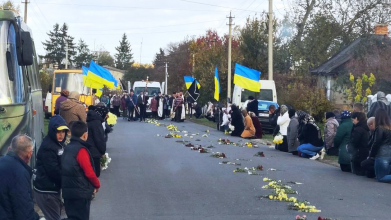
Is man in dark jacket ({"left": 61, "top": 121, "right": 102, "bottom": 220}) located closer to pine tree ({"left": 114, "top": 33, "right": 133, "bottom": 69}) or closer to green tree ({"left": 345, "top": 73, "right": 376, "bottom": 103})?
green tree ({"left": 345, "top": 73, "right": 376, "bottom": 103})

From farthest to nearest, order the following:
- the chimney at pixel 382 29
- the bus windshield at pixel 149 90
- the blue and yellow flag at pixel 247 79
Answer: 1. the bus windshield at pixel 149 90
2. the chimney at pixel 382 29
3. the blue and yellow flag at pixel 247 79

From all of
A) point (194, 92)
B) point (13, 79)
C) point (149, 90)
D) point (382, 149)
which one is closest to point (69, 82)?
point (194, 92)

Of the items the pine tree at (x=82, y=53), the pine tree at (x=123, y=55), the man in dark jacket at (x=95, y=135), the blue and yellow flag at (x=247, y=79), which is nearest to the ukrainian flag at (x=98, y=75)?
the blue and yellow flag at (x=247, y=79)

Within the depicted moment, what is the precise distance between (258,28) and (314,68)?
5.26 meters

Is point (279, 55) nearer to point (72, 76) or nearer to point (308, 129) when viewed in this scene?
point (72, 76)

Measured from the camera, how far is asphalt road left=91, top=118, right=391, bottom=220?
445 inches

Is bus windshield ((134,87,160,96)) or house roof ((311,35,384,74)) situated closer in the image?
house roof ((311,35,384,74))

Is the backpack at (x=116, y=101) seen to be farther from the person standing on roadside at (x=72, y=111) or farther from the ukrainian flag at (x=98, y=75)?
the person standing on roadside at (x=72, y=111)

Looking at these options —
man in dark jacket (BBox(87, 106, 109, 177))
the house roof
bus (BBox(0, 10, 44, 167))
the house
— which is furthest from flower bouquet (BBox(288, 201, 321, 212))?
the house roof

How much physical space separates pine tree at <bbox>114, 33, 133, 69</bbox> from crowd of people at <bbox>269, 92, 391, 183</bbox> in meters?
137

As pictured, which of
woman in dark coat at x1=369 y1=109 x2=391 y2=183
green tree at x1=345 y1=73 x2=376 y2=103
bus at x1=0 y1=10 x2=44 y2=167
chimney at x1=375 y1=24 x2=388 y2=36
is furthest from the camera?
chimney at x1=375 y1=24 x2=388 y2=36

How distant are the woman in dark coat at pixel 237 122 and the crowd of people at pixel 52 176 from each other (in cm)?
2160

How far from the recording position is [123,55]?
160m

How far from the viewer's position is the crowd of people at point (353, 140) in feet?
50.6
